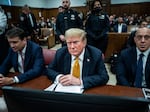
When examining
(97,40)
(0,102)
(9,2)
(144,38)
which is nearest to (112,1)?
(9,2)

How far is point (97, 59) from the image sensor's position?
5.85 feet

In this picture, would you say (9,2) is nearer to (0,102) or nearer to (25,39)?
(25,39)

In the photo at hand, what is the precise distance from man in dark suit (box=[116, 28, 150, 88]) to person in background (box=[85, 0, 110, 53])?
1.79 meters

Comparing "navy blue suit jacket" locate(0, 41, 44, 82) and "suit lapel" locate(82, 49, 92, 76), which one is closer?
"suit lapel" locate(82, 49, 92, 76)

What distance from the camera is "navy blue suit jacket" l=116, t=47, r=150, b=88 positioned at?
1.93 metres

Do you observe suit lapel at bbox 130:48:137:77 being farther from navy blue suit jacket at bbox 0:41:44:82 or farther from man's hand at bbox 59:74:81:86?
navy blue suit jacket at bbox 0:41:44:82

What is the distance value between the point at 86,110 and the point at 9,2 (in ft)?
29.8

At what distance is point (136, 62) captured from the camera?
192 cm

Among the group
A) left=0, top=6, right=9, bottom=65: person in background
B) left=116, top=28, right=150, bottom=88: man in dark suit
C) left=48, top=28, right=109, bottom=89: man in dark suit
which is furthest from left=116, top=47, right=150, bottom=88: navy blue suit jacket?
left=0, top=6, right=9, bottom=65: person in background

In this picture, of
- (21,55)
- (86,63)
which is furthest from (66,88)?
(21,55)

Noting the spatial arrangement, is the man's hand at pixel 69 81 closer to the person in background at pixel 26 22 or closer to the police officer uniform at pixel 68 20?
the police officer uniform at pixel 68 20

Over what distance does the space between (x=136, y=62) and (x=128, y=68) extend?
11 cm

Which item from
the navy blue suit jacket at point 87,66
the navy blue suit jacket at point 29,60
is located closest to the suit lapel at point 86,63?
the navy blue suit jacket at point 87,66

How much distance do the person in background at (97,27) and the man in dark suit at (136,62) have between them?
Result: 5.88ft
